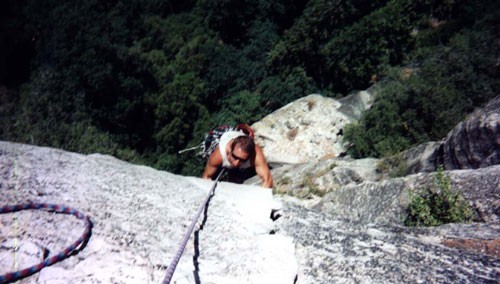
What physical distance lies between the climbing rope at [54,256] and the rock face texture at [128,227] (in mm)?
43

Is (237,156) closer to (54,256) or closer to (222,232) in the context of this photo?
(222,232)

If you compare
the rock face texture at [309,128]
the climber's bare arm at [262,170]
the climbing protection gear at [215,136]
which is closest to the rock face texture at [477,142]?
the climber's bare arm at [262,170]

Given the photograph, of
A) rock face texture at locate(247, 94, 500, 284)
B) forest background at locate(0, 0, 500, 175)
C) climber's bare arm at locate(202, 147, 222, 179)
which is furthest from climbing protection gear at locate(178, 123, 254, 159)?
forest background at locate(0, 0, 500, 175)

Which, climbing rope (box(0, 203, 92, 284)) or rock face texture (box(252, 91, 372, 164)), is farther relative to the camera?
rock face texture (box(252, 91, 372, 164))

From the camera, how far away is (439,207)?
3814 mm

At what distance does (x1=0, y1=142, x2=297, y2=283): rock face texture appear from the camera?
2.37 m

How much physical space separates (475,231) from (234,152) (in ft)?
11.3

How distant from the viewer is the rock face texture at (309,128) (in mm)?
11156

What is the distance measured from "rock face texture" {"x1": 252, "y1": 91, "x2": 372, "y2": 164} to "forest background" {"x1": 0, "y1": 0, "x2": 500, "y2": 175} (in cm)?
73

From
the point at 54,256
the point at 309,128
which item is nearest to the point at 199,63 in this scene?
the point at 309,128

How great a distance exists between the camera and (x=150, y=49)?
20984 millimetres

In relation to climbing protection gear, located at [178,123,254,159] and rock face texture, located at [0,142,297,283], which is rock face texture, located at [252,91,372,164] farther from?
rock face texture, located at [0,142,297,283]

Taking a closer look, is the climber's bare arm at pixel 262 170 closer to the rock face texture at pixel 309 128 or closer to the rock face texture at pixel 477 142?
the rock face texture at pixel 477 142

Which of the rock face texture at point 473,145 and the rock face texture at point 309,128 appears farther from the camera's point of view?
the rock face texture at point 309,128
